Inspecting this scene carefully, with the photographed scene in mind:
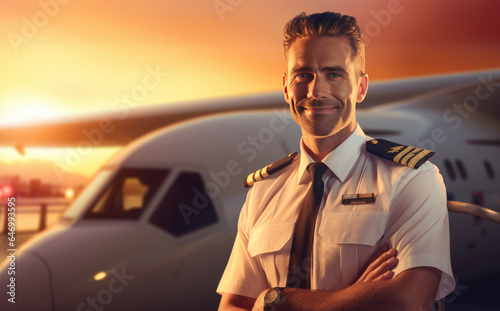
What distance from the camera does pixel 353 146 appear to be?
1.66m

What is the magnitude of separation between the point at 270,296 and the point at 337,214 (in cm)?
34

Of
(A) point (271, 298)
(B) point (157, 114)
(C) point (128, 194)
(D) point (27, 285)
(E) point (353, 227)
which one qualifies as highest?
(B) point (157, 114)

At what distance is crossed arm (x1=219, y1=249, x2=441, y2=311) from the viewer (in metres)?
1.27

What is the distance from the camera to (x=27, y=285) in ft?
9.27

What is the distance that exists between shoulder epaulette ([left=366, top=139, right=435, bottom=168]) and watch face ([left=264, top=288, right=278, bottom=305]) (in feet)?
1.82

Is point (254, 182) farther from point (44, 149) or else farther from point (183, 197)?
point (44, 149)

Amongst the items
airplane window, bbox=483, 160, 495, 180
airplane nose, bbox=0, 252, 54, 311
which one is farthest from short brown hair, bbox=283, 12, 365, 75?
airplane window, bbox=483, 160, 495, 180

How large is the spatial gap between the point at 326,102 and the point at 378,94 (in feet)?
19.2

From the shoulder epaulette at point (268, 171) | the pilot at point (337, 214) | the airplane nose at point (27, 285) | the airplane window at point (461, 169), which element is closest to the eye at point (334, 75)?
the pilot at point (337, 214)

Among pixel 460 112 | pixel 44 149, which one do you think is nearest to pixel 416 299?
pixel 460 112

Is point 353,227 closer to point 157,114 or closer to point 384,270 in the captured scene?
point 384,270

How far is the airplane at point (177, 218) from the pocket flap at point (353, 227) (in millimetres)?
299

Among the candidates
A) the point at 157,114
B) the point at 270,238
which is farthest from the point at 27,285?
the point at 157,114

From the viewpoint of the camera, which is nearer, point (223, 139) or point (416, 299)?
point (416, 299)
